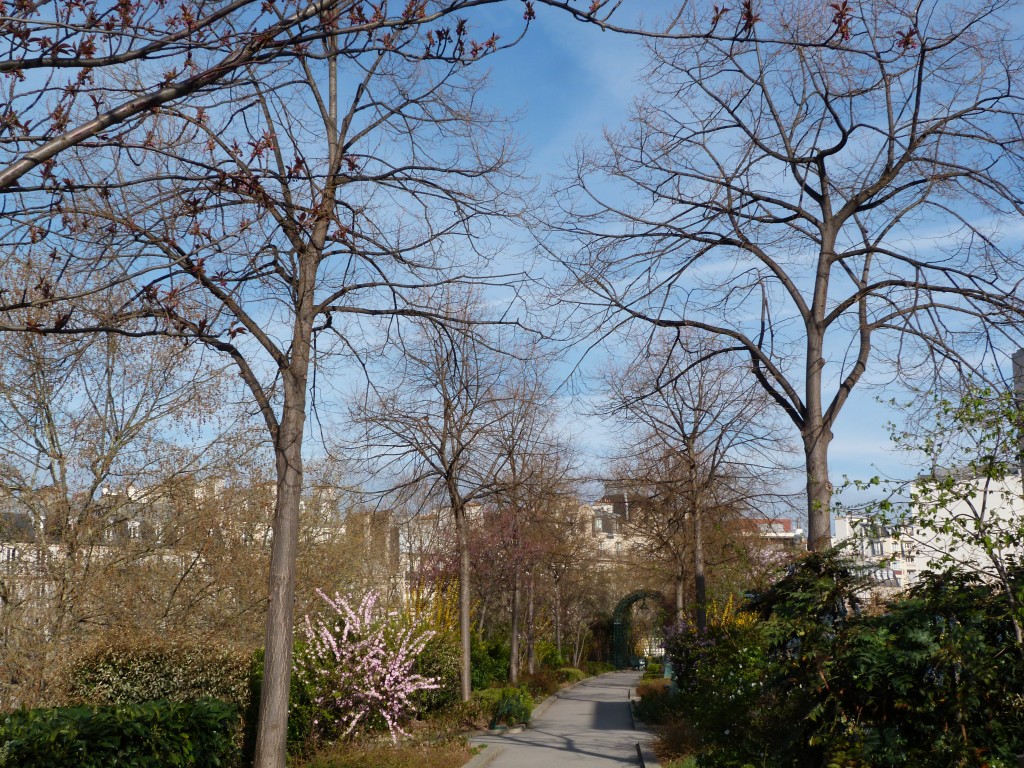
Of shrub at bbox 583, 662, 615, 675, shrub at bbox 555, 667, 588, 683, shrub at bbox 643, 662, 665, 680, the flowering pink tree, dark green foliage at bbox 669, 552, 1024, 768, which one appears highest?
dark green foliage at bbox 669, 552, 1024, 768

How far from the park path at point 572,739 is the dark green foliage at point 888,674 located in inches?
245

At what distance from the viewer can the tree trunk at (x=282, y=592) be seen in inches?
377

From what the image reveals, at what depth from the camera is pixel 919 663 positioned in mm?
6973

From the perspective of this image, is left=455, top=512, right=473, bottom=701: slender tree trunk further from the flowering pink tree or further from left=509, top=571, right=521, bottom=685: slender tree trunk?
left=509, top=571, right=521, bottom=685: slender tree trunk

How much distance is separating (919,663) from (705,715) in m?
5.59

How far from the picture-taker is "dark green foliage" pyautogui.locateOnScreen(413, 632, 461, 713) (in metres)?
19.1

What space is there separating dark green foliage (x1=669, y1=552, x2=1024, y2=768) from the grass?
18.8 feet

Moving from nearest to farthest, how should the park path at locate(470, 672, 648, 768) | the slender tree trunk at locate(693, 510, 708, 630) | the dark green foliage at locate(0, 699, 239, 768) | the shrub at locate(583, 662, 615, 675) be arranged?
1. the dark green foliage at locate(0, 699, 239, 768)
2. the park path at locate(470, 672, 648, 768)
3. the slender tree trunk at locate(693, 510, 708, 630)
4. the shrub at locate(583, 662, 615, 675)

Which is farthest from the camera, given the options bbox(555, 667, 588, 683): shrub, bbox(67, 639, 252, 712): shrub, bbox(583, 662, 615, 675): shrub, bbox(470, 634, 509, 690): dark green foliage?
bbox(583, 662, 615, 675): shrub

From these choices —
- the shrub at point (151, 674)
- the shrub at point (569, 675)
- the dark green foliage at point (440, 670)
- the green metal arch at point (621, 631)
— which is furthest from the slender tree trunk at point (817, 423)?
the green metal arch at point (621, 631)

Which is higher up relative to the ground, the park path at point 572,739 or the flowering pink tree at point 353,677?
the flowering pink tree at point 353,677

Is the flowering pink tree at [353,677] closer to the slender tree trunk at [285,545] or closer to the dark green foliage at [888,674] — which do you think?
the slender tree trunk at [285,545]

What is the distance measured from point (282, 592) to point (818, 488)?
580 cm

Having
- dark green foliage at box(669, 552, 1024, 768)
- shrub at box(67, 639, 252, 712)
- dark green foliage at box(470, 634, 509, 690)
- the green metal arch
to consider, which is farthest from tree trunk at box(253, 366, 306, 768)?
the green metal arch
